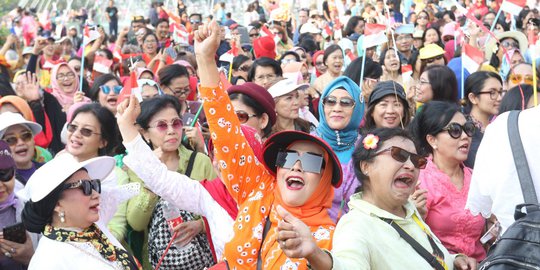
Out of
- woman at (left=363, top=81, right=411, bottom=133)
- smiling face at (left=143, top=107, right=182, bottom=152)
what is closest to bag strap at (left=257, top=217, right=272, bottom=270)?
smiling face at (left=143, top=107, right=182, bottom=152)

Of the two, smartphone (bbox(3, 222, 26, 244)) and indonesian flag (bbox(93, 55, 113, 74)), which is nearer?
smartphone (bbox(3, 222, 26, 244))

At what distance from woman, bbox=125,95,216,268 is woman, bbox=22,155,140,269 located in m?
0.63

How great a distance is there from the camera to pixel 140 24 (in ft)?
52.9

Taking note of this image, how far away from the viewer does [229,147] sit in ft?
12.5

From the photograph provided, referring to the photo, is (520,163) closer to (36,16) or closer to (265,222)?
(265,222)

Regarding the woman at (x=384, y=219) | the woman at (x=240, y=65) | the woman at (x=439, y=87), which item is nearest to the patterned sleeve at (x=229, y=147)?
the woman at (x=384, y=219)

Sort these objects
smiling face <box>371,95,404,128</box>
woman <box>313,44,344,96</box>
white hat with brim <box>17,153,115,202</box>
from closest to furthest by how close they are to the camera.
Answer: white hat with brim <box>17,153,115,202</box>
smiling face <box>371,95,404,128</box>
woman <box>313,44,344,96</box>

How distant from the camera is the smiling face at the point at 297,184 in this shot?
12.1ft

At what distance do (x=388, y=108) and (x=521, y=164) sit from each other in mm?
2557

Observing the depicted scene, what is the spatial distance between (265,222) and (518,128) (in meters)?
1.29

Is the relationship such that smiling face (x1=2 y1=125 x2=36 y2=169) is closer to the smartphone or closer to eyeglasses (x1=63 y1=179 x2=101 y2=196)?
the smartphone

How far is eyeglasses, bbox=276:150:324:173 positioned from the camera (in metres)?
3.74

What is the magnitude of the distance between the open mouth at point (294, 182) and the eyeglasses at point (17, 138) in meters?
2.72

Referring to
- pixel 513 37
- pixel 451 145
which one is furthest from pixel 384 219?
pixel 513 37
